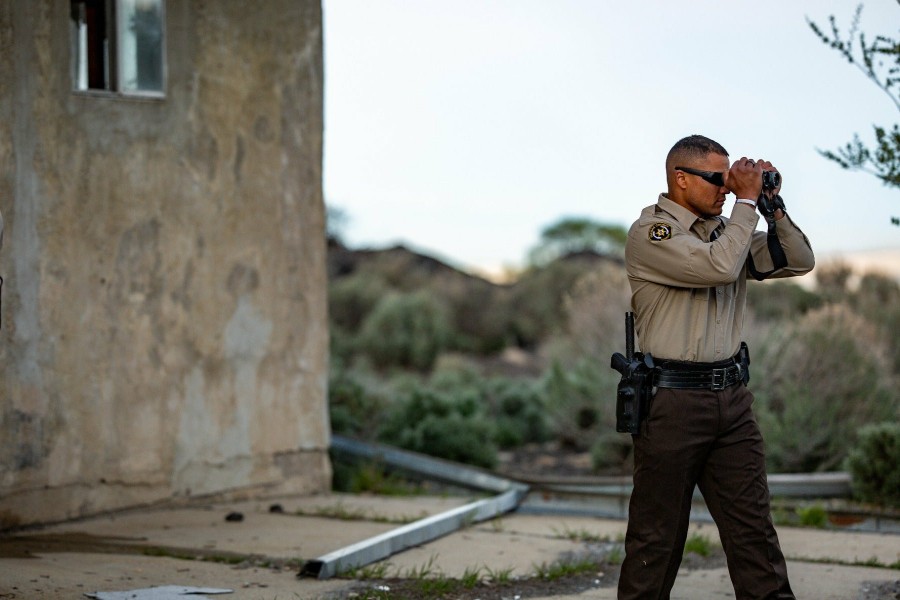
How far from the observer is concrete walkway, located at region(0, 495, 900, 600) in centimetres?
570

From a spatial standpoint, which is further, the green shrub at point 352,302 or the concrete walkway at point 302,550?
the green shrub at point 352,302

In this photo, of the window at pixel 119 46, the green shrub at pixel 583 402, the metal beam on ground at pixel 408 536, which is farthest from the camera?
the green shrub at pixel 583 402

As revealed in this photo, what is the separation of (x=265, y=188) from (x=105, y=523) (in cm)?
262

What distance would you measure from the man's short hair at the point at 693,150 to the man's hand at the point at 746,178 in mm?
118

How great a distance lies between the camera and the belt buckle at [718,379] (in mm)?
4637

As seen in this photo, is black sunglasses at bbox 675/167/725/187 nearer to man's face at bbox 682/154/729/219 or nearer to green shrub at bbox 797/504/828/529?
man's face at bbox 682/154/729/219

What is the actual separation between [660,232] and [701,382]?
64 centimetres

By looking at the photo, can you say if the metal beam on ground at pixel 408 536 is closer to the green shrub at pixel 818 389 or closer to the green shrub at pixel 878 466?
the green shrub at pixel 878 466

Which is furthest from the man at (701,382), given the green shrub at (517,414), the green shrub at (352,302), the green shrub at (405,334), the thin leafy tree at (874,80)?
the green shrub at (352,302)

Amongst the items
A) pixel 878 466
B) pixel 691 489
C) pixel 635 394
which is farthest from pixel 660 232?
pixel 878 466

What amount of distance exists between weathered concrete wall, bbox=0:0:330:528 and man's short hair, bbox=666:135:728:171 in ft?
13.3

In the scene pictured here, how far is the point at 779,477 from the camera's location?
8.47 metres

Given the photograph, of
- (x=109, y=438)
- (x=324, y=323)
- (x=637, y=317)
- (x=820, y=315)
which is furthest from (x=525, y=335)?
(x=637, y=317)

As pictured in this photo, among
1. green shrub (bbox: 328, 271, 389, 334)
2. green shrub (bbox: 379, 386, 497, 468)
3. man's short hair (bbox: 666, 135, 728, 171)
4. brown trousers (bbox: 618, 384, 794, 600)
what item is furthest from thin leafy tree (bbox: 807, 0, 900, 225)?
green shrub (bbox: 328, 271, 389, 334)
